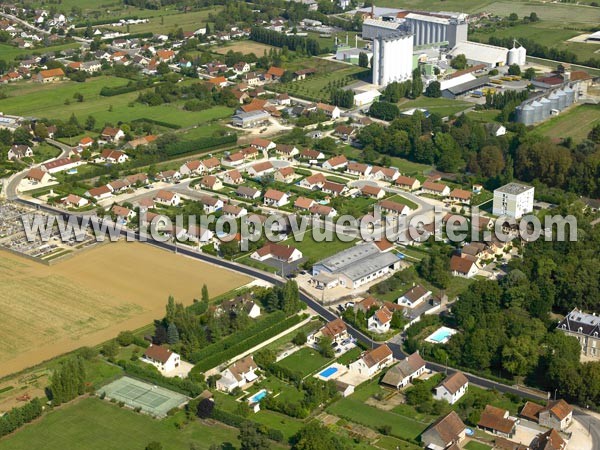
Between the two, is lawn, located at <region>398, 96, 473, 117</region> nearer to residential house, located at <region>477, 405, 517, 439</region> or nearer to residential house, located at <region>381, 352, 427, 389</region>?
residential house, located at <region>381, 352, 427, 389</region>

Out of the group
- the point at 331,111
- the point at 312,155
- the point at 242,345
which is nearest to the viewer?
the point at 242,345

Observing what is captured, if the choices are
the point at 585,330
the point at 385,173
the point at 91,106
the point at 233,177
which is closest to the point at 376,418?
the point at 585,330

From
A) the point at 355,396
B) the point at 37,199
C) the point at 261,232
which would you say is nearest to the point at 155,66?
the point at 37,199

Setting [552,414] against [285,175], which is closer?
[552,414]

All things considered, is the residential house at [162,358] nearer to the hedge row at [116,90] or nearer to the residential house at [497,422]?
the residential house at [497,422]

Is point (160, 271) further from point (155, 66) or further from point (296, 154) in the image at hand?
point (155, 66)

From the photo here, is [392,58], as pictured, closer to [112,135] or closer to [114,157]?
[112,135]

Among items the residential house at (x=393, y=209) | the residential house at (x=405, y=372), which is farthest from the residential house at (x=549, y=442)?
the residential house at (x=393, y=209)
